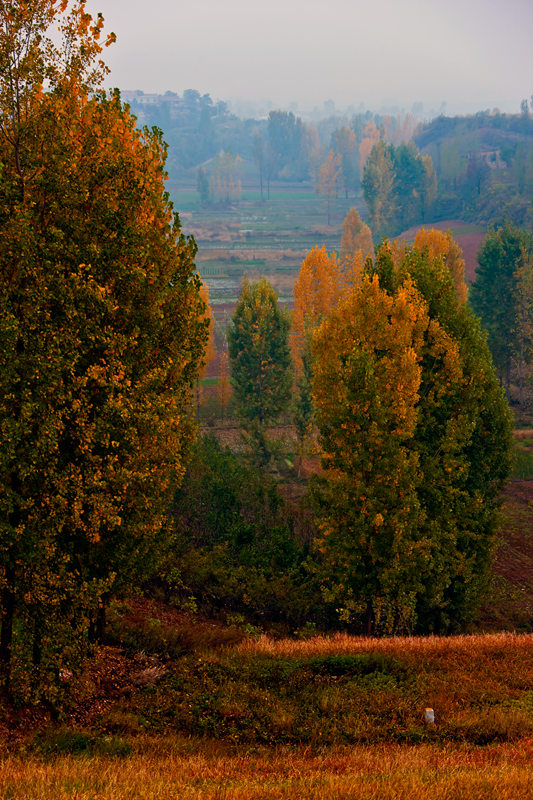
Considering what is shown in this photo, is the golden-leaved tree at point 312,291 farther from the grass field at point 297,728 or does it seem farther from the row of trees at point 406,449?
the grass field at point 297,728

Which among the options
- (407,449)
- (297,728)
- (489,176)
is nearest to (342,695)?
(297,728)

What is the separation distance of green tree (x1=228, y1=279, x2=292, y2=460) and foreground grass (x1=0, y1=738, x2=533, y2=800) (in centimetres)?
3293

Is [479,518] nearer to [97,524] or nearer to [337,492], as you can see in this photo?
Answer: [337,492]

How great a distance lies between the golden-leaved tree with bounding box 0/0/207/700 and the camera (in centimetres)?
943

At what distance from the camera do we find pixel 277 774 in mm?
8430

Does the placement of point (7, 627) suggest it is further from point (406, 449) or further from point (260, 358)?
point (260, 358)

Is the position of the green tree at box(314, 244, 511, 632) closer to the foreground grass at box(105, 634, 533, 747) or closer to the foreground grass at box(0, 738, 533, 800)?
the foreground grass at box(105, 634, 533, 747)

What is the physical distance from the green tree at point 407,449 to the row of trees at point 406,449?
1.5 inches

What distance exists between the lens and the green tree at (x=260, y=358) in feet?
139

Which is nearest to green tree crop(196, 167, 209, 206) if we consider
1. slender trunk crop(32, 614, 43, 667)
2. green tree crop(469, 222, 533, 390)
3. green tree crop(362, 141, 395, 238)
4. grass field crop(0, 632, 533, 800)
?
green tree crop(362, 141, 395, 238)

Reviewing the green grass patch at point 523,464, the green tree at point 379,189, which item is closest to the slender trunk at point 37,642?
the green grass patch at point 523,464

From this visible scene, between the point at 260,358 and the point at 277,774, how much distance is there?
117ft

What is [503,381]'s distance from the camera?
6078 cm

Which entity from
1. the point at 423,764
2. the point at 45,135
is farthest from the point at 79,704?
the point at 45,135
